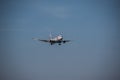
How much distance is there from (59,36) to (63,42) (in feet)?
1.08

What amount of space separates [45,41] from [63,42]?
609 mm

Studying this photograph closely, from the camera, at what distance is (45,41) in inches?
354

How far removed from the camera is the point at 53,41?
29.6 feet

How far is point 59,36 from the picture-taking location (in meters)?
8.86

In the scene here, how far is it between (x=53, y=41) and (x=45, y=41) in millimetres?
267

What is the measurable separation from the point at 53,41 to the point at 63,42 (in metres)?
0.34

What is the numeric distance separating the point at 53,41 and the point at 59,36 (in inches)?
11.9

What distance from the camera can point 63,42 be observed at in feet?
29.8
